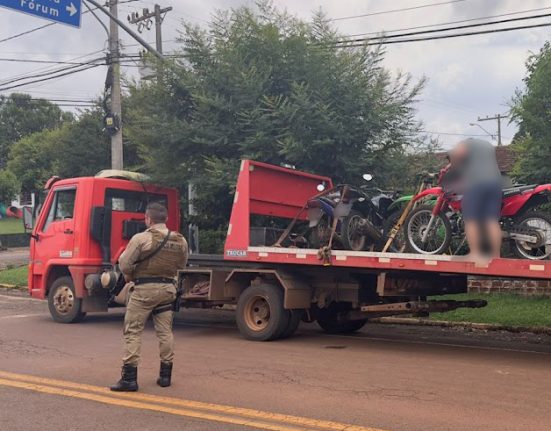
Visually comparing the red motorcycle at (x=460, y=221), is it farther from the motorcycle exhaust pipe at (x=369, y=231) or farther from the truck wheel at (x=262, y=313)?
the truck wheel at (x=262, y=313)

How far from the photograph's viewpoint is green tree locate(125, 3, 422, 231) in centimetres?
1204

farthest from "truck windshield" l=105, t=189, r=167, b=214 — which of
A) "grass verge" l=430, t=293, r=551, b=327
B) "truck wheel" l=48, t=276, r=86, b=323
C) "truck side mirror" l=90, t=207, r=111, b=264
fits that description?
"grass verge" l=430, t=293, r=551, b=327

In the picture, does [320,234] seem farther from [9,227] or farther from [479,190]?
[9,227]

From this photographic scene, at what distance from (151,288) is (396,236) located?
11.8ft

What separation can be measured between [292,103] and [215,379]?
6.50 meters

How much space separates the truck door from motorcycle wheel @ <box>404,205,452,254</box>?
226 inches

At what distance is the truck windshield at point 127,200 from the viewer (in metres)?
11.3

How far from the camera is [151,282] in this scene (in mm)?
6285

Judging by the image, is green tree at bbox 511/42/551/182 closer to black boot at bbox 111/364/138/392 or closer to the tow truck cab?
the tow truck cab

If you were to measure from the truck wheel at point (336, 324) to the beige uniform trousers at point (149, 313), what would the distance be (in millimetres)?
4448

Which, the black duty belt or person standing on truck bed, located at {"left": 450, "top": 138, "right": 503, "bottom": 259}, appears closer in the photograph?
the black duty belt

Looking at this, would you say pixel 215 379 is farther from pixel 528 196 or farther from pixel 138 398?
pixel 528 196

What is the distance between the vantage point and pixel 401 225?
335 inches

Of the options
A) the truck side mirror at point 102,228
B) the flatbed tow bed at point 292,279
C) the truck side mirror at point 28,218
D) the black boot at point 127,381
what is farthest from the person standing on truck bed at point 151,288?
the truck side mirror at point 28,218
